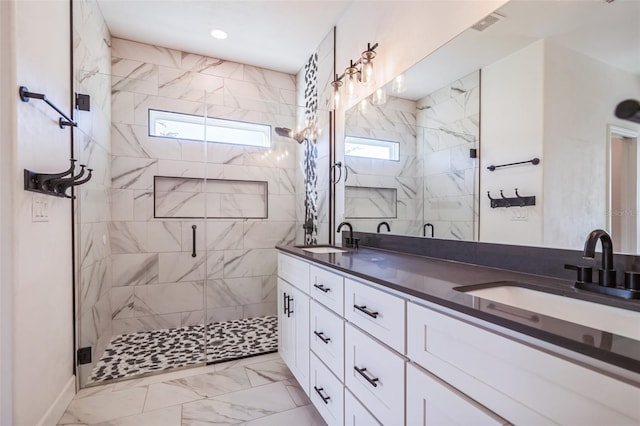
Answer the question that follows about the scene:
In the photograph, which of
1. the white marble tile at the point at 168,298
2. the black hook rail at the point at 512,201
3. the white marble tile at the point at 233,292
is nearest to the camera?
the black hook rail at the point at 512,201

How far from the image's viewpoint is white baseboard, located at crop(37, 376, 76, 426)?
1.61 meters

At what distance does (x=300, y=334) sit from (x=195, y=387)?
0.90 m

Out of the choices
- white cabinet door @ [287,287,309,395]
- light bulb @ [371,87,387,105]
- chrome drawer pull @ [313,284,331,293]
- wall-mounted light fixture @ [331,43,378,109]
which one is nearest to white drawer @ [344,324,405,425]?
chrome drawer pull @ [313,284,331,293]

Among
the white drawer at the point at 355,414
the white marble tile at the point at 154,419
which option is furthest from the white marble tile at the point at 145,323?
the white drawer at the point at 355,414

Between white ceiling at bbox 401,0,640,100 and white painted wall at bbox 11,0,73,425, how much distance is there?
2092mm

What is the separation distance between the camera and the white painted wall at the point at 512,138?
1.22 m

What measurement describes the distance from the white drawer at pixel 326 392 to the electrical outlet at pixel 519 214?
109cm

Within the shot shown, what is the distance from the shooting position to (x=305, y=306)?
1834mm

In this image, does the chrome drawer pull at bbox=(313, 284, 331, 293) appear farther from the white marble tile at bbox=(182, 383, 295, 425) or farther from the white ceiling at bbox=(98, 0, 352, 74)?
the white ceiling at bbox=(98, 0, 352, 74)

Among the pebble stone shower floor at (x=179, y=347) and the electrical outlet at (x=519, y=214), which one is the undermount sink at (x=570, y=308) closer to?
the electrical outlet at (x=519, y=214)

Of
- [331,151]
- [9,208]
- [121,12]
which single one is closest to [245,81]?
[121,12]

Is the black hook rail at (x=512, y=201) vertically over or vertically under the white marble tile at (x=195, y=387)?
over

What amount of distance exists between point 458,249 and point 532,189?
0.48 m

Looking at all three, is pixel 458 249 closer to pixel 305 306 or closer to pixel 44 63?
pixel 305 306
